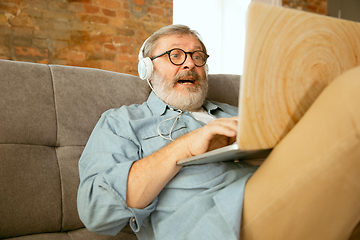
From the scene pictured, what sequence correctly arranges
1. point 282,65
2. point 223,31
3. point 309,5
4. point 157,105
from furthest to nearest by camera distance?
point 309,5 < point 223,31 < point 157,105 < point 282,65

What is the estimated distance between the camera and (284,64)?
51 centimetres

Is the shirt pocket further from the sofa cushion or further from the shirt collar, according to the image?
the sofa cushion

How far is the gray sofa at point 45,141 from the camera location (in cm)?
90

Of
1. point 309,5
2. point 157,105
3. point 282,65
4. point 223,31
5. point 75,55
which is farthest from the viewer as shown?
point 309,5

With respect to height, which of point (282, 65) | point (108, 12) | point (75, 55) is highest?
point (108, 12)

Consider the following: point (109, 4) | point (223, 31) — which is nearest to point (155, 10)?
point (109, 4)

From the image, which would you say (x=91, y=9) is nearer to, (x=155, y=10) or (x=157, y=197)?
(x=155, y=10)

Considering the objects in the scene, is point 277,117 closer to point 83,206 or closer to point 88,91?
point 83,206

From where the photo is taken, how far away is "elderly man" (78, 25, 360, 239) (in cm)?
63

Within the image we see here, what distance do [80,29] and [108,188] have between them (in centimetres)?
206

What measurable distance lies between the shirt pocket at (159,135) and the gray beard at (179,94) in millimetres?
177

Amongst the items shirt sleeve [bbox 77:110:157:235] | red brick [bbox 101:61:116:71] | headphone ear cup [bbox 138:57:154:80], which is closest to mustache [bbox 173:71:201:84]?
headphone ear cup [bbox 138:57:154:80]

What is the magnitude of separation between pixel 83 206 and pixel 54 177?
0.24 metres

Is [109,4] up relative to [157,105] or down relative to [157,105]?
up
